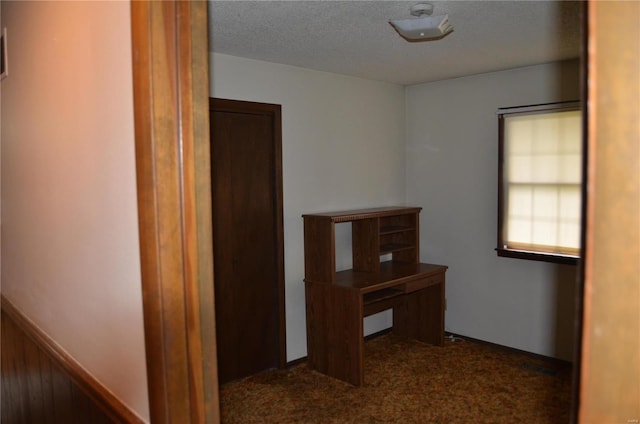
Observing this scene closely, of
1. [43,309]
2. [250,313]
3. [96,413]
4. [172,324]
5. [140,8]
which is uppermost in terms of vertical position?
[140,8]

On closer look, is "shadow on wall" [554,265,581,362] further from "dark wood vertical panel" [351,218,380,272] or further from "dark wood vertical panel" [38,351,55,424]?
"dark wood vertical panel" [38,351,55,424]

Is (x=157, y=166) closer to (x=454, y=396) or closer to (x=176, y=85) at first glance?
(x=176, y=85)

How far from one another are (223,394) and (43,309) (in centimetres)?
187

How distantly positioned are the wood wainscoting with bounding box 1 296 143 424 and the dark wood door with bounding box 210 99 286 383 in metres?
1.29

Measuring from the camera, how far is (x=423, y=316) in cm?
450

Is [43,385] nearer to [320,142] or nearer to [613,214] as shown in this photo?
[613,214]

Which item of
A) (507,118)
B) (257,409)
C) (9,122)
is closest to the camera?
(9,122)

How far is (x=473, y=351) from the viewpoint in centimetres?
425

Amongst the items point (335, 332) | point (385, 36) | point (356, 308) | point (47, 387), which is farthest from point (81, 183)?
point (335, 332)

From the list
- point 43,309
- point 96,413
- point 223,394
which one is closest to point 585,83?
point 96,413

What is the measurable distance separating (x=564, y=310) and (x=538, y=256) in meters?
0.47

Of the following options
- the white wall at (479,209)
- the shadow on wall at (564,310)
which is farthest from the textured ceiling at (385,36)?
the shadow on wall at (564,310)

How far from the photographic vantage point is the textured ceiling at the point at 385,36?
2.50m

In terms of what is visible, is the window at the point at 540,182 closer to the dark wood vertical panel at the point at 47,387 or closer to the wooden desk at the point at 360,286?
the wooden desk at the point at 360,286
